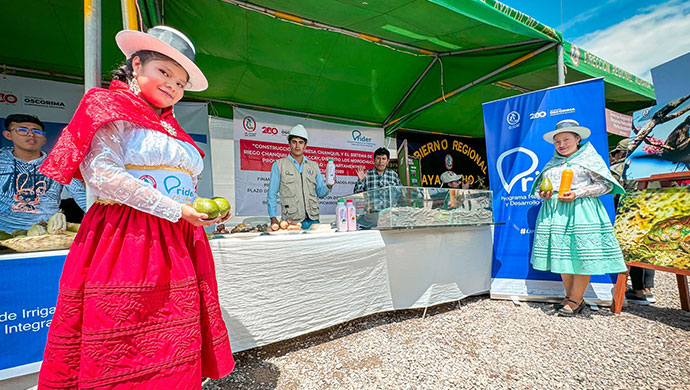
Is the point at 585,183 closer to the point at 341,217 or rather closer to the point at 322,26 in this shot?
the point at 341,217

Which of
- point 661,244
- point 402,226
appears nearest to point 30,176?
point 402,226

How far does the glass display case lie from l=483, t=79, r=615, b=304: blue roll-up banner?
53 cm

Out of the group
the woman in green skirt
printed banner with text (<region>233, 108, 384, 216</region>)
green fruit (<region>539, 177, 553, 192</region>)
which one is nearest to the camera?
the woman in green skirt

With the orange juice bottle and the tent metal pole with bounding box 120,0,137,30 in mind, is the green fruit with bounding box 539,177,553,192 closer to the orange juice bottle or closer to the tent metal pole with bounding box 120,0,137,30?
the orange juice bottle

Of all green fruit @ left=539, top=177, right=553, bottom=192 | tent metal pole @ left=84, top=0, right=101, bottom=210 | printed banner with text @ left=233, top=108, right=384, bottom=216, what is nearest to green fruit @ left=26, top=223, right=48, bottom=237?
tent metal pole @ left=84, top=0, right=101, bottom=210

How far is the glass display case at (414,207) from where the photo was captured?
2.42 meters

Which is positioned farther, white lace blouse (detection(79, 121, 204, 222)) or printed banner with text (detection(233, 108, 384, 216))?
printed banner with text (detection(233, 108, 384, 216))

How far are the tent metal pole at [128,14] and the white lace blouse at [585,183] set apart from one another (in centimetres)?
363

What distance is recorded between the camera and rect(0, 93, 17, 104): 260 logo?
3.25 meters

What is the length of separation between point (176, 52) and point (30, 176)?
3672 millimetres

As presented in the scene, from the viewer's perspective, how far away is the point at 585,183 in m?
2.65

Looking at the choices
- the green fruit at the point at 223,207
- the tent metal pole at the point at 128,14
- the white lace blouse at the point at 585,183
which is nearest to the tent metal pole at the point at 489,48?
the white lace blouse at the point at 585,183

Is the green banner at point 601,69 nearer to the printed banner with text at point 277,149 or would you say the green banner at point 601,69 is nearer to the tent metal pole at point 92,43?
the printed banner with text at point 277,149

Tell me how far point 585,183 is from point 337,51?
342 centimetres
